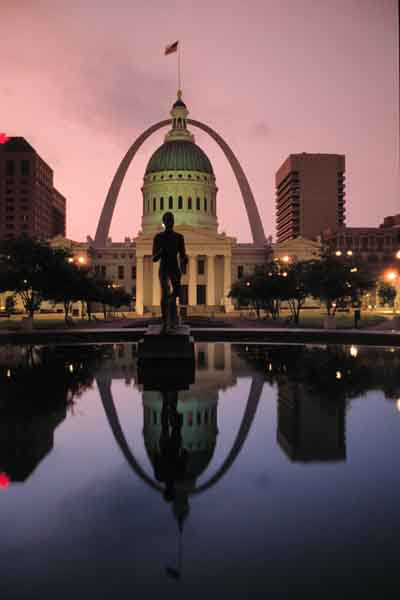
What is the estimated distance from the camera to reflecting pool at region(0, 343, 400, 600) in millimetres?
4477

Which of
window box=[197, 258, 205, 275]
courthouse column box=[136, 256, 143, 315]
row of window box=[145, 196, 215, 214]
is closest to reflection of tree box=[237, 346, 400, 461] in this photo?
courthouse column box=[136, 256, 143, 315]

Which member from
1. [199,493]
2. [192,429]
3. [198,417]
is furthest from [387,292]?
[199,493]

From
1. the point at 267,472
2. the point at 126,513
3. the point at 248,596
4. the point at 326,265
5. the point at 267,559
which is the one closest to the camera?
the point at 248,596

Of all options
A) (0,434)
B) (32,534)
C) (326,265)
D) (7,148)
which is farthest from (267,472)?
(7,148)

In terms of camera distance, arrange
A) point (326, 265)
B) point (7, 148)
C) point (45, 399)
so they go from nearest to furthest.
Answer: point (45, 399) < point (326, 265) < point (7, 148)

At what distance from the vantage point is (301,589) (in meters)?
4.29

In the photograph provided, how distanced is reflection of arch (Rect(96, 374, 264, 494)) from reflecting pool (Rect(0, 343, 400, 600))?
36mm

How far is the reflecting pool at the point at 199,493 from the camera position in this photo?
176 inches

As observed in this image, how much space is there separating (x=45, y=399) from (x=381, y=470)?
322 inches

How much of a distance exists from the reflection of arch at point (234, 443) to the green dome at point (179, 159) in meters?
125

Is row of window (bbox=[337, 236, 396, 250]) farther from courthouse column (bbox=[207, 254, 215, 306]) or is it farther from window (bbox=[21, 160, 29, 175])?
window (bbox=[21, 160, 29, 175])

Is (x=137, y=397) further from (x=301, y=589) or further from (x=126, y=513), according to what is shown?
(x=301, y=589)

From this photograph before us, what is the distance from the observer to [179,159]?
13512 cm

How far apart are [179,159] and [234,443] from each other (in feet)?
436
